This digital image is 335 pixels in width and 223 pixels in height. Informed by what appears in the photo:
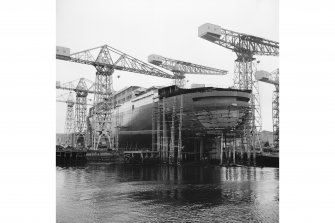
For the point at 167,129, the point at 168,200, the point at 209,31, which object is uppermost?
the point at 209,31

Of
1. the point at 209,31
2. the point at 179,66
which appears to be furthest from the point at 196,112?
the point at 209,31

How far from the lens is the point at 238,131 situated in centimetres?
2755

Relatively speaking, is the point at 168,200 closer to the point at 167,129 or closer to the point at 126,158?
the point at 167,129

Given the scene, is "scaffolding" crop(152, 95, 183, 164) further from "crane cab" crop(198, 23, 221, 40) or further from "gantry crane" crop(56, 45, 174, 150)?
"crane cab" crop(198, 23, 221, 40)

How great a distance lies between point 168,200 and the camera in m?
11.7

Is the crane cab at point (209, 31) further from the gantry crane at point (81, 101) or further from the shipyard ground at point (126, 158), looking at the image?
the shipyard ground at point (126, 158)

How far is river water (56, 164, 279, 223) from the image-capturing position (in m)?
9.52

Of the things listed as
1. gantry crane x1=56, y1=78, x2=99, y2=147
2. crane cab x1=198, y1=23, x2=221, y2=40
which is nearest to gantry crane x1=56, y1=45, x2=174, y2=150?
gantry crane x1=56, y1=78, x2=99, y2=147

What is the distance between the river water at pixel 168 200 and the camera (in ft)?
31.2

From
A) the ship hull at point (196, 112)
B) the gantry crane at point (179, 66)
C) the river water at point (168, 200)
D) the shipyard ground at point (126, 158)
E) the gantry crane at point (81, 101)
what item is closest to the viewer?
the river water at point (168, 200)

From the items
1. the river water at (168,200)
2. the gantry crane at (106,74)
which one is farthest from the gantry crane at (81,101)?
the river water at (168,200)
